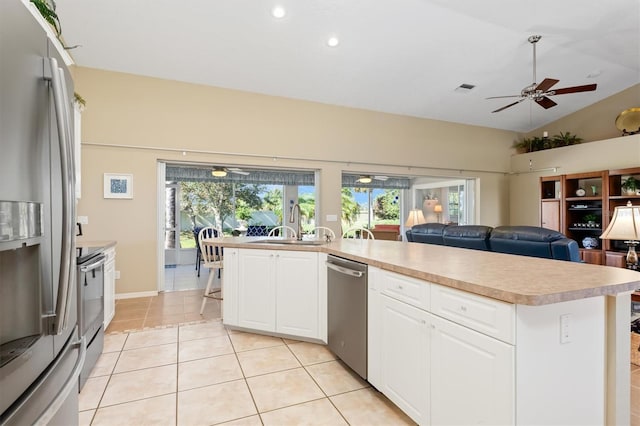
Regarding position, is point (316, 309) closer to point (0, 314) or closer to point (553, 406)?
point (553, 406)

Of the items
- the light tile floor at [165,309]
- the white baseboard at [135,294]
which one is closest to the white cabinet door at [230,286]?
the light tile floor at [165,309]

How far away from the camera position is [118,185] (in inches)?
178

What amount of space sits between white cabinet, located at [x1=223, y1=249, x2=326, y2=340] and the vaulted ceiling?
2.72 metres

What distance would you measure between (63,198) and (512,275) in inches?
66.8

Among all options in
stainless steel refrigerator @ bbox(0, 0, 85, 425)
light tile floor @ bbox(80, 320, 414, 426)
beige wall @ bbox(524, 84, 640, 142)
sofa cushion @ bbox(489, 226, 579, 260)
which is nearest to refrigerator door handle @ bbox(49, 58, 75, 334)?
stainless steel refrigerator @ bbox(0, 0, 85, 425)

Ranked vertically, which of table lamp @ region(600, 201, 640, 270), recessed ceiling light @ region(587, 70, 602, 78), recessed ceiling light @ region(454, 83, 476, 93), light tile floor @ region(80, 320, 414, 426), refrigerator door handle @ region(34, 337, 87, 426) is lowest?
light tile floor @ region(80, 320, 414, 426)

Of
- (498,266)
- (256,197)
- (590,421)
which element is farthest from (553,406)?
(256,197)

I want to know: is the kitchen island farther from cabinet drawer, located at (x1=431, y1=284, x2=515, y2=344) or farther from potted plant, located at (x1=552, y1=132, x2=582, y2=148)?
potted plant, located at (x1=552, y1=132, x2=582, y2=148)

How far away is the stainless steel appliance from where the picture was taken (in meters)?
2.04

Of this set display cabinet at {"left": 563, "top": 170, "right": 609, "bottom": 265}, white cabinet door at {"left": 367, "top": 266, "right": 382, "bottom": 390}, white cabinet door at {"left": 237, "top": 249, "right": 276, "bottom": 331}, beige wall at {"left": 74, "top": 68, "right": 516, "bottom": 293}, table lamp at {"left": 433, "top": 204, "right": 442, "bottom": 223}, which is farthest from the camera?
table lamp at {"left": 433, "top": 204, "right": 442, "bottom": 223}

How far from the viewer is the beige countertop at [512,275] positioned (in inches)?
46.9

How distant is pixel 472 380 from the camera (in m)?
1.32

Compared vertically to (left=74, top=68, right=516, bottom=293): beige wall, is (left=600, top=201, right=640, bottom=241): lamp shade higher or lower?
lower

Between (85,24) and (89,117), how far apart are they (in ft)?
3.96
